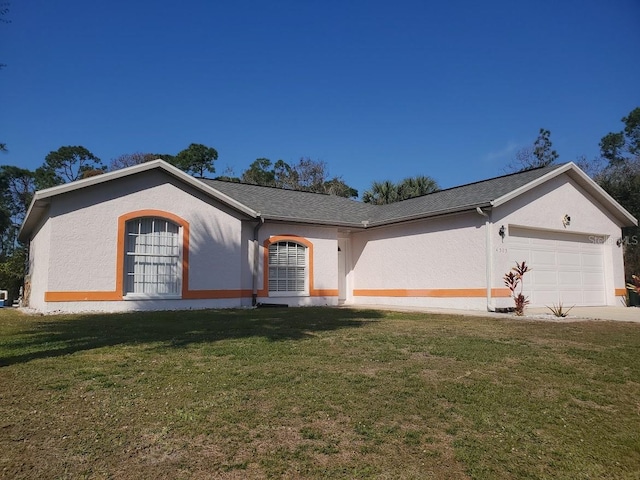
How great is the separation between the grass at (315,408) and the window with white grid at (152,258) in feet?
20.3

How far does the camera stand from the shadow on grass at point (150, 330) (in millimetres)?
7391

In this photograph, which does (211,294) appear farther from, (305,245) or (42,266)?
(42,266)

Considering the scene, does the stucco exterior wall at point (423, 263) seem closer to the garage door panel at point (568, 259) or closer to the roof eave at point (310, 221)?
the roof eave at point (310, 221)

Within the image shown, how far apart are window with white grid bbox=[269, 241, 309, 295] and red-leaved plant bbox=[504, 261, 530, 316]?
24.3 feet

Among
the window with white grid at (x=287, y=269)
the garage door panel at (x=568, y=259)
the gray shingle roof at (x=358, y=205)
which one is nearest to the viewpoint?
the gray shingle roof at (x=358, y=205)

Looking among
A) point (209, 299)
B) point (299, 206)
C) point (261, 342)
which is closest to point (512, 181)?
point (299, 206)

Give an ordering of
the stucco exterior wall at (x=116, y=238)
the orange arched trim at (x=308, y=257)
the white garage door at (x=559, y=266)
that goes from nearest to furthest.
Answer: the stucco exterior wall at (x=116, y=238) → the white garage door at (x=559, y=266) → the orange arched trim at (x=308, y=257)

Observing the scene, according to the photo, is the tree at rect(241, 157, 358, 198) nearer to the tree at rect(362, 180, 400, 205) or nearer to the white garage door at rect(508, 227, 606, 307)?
the tree at rect(362, 180, 400, 205)

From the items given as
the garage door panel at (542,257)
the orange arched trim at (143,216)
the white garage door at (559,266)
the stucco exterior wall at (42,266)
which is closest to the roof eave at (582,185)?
the white garage door at (559,266)

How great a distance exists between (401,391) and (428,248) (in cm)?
1246

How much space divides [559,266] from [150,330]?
14.8 m

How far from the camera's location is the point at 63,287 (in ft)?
44.0

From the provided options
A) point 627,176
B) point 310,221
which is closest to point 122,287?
point 310,221

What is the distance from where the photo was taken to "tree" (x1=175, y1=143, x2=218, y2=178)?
47.2 metres
